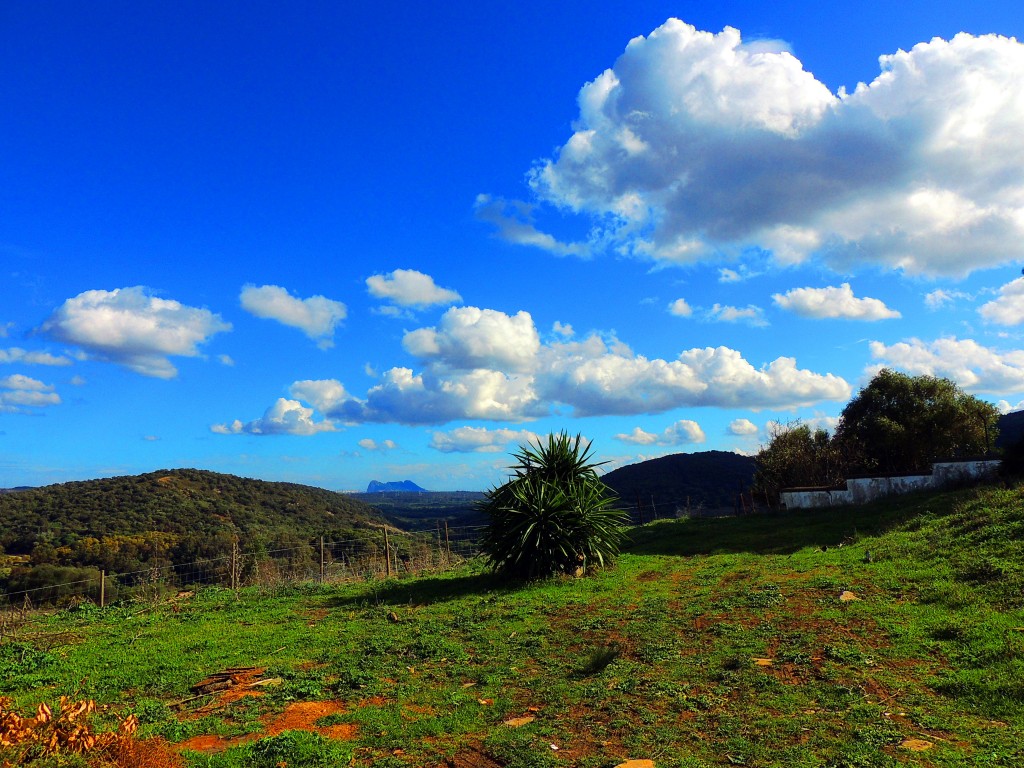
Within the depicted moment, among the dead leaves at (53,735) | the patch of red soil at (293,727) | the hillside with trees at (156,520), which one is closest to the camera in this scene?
the dead leaves at (53,735)

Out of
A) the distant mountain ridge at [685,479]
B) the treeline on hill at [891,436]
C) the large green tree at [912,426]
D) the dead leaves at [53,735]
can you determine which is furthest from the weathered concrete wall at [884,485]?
the dead leaves at [53,735]

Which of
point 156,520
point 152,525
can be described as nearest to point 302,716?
point 152,525

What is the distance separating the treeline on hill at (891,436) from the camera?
116 ft

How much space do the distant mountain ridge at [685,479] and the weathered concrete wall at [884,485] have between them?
23488 millimetres

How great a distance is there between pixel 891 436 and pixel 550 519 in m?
29.3

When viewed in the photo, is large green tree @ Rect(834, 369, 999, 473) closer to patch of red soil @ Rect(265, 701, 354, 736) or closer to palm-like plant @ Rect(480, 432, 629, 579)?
palm-like plant @ Rect(480, 432, 629, 579)

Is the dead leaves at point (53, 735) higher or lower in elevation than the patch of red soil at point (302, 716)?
higher

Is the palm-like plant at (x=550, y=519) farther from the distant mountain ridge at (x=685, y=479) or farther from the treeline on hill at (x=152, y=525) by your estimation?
the distant mountain ridge at (x=685, y=479)

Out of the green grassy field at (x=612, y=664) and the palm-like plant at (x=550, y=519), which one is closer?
the green grassy field at (x=612, y=664)

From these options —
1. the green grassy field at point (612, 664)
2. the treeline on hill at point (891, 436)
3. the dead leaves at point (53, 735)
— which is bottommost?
the green grassy field at point (612, 664)

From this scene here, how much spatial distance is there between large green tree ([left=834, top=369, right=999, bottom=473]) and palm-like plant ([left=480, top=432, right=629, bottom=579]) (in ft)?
87.7

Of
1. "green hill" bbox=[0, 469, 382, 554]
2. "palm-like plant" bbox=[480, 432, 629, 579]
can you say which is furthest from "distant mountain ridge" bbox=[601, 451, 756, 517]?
"palm-like plant" bbox=[480, 432, 629, 579]

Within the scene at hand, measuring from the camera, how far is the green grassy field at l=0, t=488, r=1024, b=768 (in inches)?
240

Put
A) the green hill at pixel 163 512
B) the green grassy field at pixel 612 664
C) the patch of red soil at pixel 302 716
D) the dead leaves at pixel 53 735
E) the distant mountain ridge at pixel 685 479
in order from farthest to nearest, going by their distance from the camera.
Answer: the distant mountain ridge at pixel 685 479 → the green hill at pixel 163 512 → the patch of red soil at pixel 302 716 → the green grassy field at pixel 612 664 → the dead leaves at pixel 53 735
